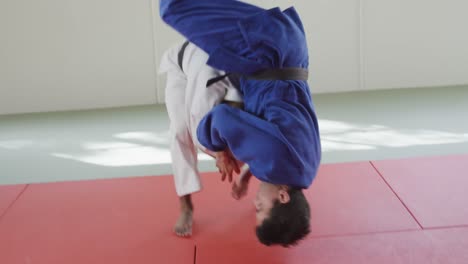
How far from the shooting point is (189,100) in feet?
8.82

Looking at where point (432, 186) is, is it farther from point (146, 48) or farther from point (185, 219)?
point (146, 48)

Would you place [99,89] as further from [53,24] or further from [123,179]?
[123,179]

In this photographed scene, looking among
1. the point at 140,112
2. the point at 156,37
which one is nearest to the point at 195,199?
the point at 140,112

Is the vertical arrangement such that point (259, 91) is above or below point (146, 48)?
above

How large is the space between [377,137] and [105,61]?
2.87 metres

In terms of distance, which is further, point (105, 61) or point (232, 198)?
point (105, 61)

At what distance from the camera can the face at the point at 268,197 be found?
241 centimetres

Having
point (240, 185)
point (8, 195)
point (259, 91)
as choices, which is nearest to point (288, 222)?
point (259, 91)

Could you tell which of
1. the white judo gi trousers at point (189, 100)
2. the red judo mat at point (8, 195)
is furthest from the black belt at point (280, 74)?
the red judo mat at point (8, 195)

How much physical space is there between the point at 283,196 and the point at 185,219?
715 mm

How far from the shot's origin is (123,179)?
365cm

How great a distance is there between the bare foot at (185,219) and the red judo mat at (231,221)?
4 centimetres

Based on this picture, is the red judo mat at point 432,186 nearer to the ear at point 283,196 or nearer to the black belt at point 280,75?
the ear at point 283,196

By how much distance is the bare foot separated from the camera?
2875mm
